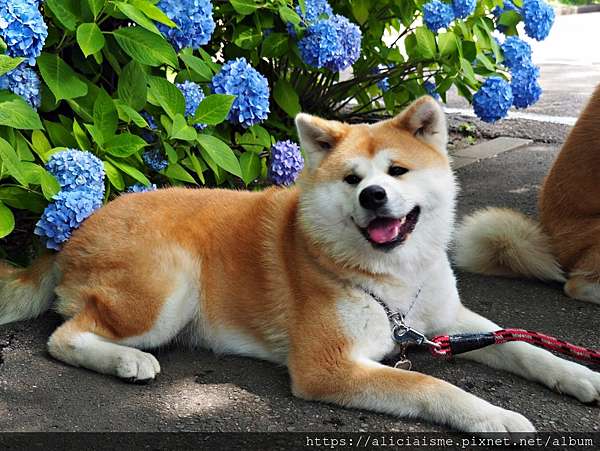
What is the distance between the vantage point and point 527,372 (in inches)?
115

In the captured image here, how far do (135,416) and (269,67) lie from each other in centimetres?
289

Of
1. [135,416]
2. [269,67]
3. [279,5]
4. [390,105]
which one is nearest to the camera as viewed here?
[135,416]

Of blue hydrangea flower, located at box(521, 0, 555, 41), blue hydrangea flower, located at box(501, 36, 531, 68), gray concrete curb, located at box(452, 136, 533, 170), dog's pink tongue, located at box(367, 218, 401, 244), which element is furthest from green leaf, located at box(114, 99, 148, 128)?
blue hydrangea flower, located at box(521, 0, 555, 41)

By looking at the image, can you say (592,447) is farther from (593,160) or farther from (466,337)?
(593,160)

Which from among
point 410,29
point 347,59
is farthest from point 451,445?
point 410,29

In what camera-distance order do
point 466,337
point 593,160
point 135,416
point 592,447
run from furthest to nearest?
point 593,160, point 466,337, point 135,416, point 592,447

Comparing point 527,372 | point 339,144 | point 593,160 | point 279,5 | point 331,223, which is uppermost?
point 279,5

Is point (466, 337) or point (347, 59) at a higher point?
point (347, 59)

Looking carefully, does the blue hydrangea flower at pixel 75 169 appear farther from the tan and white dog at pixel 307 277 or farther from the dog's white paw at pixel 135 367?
the dog's white paw at pixel 135 367

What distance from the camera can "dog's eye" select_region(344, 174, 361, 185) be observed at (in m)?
2.90

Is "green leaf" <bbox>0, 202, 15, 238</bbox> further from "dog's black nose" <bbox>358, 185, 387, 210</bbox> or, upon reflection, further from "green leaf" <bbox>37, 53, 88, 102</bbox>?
"dog's black nose" <bbox>358, 185, 387, 210</bbox>

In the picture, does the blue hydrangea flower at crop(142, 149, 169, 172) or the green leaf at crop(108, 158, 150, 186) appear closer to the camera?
the green leaf at crop(108, 158, 150, 186)

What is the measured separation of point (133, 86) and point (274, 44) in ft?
3.35

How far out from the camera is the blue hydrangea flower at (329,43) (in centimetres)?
434
